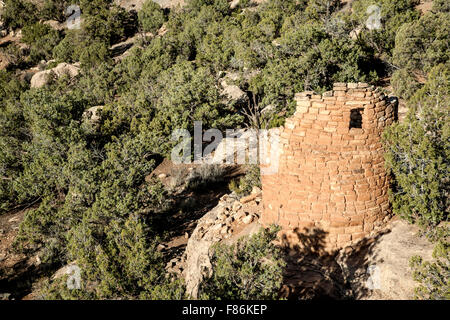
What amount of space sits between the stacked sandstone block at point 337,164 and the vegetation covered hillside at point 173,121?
0.43 metres

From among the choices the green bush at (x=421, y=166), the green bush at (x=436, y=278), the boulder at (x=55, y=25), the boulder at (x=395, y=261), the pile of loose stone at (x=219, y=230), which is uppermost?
the boulder at (x=55, y=25)

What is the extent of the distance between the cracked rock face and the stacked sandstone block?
1761mm

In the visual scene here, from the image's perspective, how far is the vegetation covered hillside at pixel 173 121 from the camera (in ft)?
23.5

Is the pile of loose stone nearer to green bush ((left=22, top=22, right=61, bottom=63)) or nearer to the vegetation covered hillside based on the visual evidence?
the vegetation covered hillside

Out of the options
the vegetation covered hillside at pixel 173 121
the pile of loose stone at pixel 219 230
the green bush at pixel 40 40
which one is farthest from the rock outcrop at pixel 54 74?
the pile of loose stone at pixel 219 230

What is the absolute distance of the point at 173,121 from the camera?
18766 millimetres

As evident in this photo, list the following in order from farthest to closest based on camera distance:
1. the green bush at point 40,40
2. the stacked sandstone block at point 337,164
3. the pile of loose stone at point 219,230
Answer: the green bush at point 40,40 → the pile of loose stone at point 219,230 → the stacked sandstone block at point 337,164

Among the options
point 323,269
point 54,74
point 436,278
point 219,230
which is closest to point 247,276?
point 323,269

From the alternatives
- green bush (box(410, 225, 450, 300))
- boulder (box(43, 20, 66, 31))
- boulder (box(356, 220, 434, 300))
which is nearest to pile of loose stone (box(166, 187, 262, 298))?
boulder (box(356, 220, 434, 300))

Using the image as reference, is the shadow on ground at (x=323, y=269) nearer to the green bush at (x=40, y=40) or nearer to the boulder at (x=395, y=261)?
the boulder at (x=395, y=261)

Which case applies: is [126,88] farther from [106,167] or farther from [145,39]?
[106,167]

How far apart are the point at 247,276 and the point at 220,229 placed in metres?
3.34

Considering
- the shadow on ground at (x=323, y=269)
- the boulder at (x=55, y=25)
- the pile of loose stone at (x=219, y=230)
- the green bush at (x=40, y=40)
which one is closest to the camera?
the shadow on ground at (x=323, y=269)

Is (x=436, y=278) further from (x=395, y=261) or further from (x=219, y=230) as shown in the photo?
(x=219, y=230)
